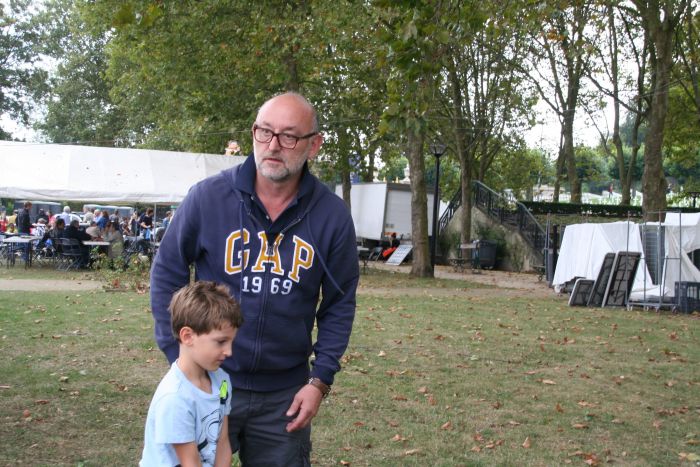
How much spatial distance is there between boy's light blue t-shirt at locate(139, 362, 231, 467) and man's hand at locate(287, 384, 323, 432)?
15.4 inches

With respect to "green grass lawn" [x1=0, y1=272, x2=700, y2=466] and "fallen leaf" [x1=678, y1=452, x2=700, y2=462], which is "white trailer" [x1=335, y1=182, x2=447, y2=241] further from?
"fallen leaf" [x1=678, y1=452, x2=700, y2=462]

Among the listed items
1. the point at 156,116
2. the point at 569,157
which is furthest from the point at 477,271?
the point at 156,116

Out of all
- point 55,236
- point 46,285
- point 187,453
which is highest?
point 55,236

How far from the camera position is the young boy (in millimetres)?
2855

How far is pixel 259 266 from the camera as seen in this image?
3.29 meters

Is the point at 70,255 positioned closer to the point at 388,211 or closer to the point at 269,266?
the point at 388,211

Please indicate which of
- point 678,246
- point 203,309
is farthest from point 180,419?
point 678,246

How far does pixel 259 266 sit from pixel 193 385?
0.58 metres

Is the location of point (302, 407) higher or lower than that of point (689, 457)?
higher

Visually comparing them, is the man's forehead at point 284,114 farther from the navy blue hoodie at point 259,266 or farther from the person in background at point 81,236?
the person in background at point 81,236

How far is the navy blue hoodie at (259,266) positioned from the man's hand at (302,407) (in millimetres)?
88

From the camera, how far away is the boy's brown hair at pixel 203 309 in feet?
9.51

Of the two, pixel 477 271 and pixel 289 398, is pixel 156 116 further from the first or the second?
pixel 289 398

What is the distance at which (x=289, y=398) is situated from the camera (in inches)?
134
